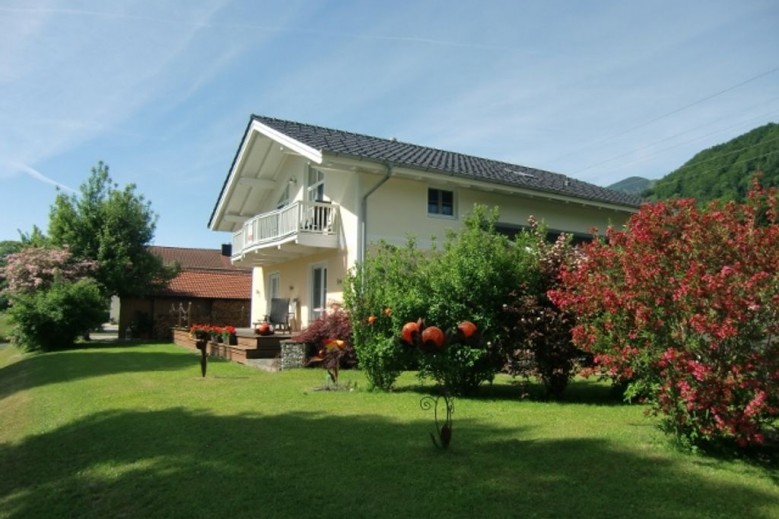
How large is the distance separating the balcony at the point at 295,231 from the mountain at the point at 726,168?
65.1ft

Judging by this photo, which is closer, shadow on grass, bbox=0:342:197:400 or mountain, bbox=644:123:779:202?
shadow on grass, bbox=0:342:197:400

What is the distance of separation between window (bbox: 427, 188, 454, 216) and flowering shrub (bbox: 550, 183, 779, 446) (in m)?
11.5

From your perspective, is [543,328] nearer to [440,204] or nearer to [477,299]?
[477,299]

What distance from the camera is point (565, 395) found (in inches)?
368

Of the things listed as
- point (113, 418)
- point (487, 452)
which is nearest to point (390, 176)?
point (113, 418)

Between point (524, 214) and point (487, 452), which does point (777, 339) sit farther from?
point (524, 214)

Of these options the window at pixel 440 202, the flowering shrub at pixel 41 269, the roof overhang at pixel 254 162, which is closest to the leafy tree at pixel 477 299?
the window at pixel 440 202

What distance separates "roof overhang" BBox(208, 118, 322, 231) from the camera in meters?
18.6

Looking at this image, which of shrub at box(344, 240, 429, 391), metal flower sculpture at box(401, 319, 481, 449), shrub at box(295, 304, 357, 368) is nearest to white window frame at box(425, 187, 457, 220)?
shrub at box(295, 304, 357, 368)

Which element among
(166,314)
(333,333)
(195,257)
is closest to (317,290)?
(333,333)

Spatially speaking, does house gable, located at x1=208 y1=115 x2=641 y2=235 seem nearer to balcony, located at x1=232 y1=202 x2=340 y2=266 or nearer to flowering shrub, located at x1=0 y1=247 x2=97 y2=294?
balcony, located at x1=232 y1=202 x2=340 y2=266

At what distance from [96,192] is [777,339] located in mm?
29893

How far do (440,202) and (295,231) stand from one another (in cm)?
441

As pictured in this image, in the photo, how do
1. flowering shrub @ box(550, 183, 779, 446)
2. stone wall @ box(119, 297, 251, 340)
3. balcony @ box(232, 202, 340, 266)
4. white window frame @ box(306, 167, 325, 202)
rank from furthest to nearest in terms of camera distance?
stone wall @ box(119, 297, 251, 340) → white window frame @ box(306, 167, 325, 202) → balcony @ box(232, 202, 340, 266) → flowering shrub @ box(550, 183, 779, 446)
